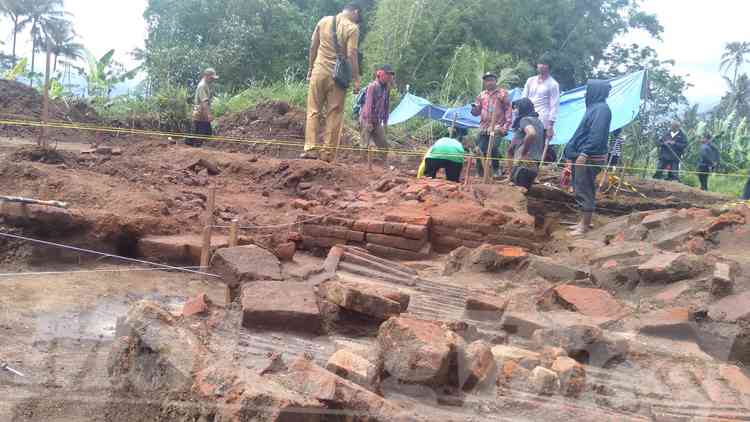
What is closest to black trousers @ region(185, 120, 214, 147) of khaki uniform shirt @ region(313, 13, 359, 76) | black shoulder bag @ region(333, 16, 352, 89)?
khaki uniform shirt @ region(313, 13, 359, 76)

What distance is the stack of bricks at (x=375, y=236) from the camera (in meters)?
5.40

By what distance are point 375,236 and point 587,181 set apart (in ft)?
7.77

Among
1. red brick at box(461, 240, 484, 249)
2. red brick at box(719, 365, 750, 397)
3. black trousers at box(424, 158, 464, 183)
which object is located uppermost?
black trousers at box(424, 158, 464, 183)

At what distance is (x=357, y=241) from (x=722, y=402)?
3.16 meters

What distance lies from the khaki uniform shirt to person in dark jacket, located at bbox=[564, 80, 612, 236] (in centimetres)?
276

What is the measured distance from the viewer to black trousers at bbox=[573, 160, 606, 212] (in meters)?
6.43

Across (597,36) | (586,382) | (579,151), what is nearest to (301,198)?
(579,151)

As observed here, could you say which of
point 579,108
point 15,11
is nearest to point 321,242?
point 579,108

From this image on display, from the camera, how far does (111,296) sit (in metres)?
3.79

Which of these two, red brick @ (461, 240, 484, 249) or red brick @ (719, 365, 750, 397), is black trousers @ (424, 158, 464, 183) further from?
red brick @ (719, 365, 750, 397)

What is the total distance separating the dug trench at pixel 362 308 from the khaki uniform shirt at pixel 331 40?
171cm

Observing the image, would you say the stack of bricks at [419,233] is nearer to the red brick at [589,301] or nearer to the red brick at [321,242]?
the red brick at [321,242]

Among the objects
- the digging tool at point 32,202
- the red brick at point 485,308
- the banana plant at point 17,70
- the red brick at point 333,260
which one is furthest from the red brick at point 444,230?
the banana plant at point 17,70

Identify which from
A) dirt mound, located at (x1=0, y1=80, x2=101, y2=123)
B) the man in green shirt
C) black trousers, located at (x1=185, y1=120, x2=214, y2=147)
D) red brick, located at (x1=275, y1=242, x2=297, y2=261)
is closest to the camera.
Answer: red brick, located at (x1=275, y1=242, x2=297, y2=261)
